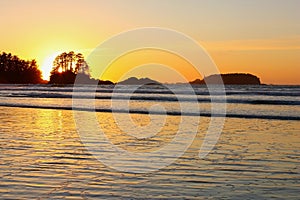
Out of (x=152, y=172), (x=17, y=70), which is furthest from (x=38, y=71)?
(x=152, y=172)

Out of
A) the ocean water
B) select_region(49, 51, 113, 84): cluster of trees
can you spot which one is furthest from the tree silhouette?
the ocean water

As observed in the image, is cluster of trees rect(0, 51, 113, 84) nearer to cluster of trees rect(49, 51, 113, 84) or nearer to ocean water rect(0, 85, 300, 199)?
cluster of trees rect(49, 51, 113, 84)

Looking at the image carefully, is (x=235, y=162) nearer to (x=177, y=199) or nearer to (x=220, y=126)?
(x=177, y=199)

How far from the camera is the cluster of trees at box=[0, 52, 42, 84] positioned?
121438 mm

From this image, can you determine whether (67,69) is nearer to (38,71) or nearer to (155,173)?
(38,71)

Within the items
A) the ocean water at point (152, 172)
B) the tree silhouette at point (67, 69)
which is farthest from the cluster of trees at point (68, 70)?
the ocean water at point (152, 172)

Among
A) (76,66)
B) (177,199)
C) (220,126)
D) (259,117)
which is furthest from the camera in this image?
(76,66)

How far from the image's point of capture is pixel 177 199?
22.8 feet

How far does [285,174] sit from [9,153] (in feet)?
18.6

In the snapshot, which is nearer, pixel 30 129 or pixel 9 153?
pixel 9 153

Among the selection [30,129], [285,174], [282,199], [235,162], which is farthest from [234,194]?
[30,129]

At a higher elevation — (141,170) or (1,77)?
(1,77)

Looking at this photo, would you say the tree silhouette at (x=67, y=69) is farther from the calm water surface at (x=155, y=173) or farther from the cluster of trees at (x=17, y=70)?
the calm water surface at (x=155, y=173)

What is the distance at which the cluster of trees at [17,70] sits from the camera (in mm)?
121438
